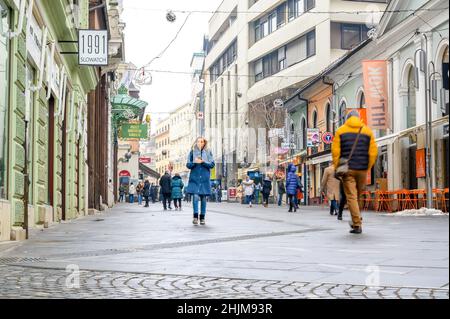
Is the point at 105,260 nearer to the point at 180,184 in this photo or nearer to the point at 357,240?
the point at 357,240

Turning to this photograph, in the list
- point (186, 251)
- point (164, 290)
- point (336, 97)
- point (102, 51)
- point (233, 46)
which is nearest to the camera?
point (164, 290)

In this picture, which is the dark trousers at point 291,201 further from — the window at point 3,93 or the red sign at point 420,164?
the window at point 3,93

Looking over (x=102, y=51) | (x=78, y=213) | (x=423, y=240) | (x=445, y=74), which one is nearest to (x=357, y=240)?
(x=423, y=240)

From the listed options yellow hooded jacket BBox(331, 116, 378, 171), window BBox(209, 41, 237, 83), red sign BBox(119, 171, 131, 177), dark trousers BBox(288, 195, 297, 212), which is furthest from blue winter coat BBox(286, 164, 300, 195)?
red sign BBox(119, 171, 131, 177)

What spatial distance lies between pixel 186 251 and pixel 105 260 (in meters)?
1.10

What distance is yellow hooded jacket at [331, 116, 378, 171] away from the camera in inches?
332

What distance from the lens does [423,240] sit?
877 cm

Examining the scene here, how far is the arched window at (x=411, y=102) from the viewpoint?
78.1ft

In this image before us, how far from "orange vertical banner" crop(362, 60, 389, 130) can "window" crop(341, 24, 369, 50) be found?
73.6 feet

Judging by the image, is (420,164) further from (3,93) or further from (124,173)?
(124,173)

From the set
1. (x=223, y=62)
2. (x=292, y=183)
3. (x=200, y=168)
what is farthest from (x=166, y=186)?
(x=223, y=62)

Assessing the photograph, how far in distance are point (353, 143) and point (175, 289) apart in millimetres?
4307

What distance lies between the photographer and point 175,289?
4.69m

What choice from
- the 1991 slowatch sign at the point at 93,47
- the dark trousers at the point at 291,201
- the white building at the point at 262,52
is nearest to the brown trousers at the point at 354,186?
the 1991 slowatch sign at the point at 93,47
